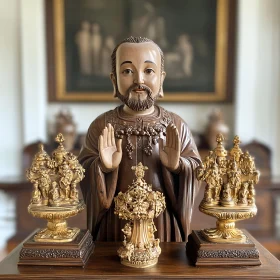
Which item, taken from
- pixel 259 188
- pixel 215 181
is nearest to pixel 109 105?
pixel 259 188

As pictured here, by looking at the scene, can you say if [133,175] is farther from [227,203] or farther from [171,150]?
[227,203]

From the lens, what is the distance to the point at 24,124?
4.53 meters

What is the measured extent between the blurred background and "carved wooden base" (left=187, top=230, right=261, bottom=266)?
295 centimetres

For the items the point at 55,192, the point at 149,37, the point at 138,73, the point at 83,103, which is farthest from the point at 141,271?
the point at 149,37

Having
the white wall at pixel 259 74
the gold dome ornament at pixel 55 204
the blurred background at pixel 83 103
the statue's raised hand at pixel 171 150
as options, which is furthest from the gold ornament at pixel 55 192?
the white wall at pixel 259 74

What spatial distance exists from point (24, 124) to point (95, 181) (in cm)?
319

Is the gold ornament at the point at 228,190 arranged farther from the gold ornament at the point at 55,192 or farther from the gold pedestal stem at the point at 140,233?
the gold ornament at the point at 55,192

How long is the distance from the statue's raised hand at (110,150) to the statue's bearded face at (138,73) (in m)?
0.20

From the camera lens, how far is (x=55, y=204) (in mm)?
1369

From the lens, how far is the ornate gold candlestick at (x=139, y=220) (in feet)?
4.37

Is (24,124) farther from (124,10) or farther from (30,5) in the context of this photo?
(124,10)

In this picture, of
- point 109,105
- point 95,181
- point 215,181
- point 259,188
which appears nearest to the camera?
point 215,181

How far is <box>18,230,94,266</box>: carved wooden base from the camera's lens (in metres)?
1.35

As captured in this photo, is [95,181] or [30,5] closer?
[95,181]
